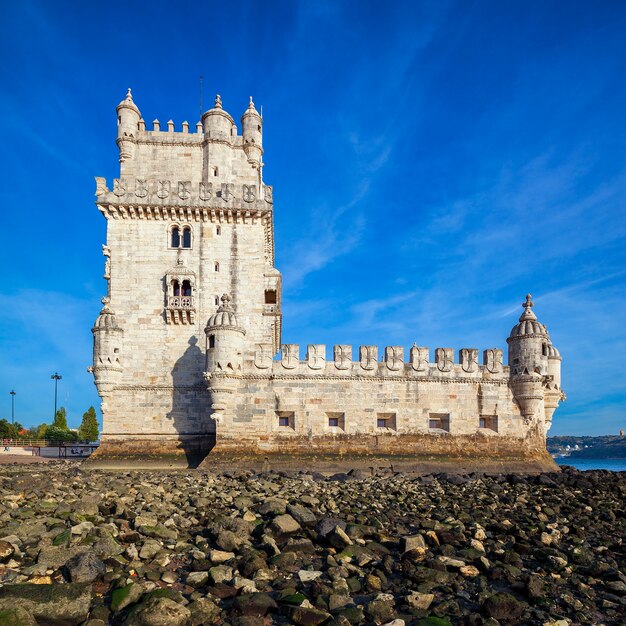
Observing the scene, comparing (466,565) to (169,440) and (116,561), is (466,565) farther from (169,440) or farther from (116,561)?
(169,440)

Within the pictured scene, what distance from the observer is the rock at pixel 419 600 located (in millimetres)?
7085

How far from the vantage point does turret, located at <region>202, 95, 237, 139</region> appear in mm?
26031

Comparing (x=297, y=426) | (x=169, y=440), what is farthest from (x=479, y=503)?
(x=169, y=440)

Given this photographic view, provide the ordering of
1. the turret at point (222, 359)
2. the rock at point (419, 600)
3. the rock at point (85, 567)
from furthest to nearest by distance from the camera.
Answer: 1. the turret at point (222, 359)
2. the rock at point (85, 567)
3. the rock at point (419, 600)

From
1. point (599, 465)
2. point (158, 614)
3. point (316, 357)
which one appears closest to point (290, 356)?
point (316, 357)

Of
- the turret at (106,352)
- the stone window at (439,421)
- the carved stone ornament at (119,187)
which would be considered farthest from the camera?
the carved stone ornament at (119,187)

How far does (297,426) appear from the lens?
2097 cm

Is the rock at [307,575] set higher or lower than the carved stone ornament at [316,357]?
lower

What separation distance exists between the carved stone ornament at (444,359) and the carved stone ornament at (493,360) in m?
1.80

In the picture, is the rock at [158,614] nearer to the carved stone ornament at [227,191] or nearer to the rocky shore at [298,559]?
the rocky shore at [298,559]

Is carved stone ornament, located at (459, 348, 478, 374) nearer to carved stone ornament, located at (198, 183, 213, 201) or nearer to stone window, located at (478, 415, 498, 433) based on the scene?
stone window, located at (478, 415, 498, 433)

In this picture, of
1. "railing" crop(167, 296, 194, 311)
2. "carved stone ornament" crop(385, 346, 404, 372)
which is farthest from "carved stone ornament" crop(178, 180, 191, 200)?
"carved stone ornament" crop(385, 346, 404, 372)

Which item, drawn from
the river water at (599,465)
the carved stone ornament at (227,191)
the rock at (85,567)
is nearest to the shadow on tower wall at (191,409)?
the carved stone ornament at (227,191)

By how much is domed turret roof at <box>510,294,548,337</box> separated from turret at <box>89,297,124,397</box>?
19334 mm
